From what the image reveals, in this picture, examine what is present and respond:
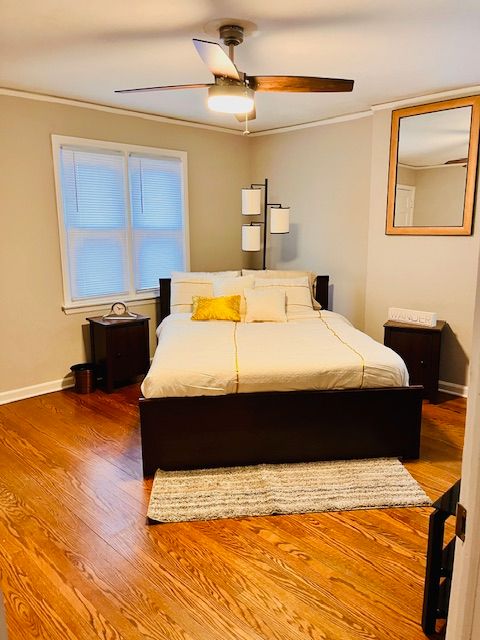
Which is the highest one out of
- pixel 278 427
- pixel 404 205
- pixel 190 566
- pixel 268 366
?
pixel 404 205

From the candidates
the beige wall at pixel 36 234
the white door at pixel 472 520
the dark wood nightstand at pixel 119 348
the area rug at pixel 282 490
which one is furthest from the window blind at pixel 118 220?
the white door at pixel 472 520

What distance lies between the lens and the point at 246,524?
7.63 ft

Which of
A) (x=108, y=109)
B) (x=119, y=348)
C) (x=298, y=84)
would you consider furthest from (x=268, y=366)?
(x=108, y=109)

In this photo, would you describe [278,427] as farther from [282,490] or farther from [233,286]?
[233,286]

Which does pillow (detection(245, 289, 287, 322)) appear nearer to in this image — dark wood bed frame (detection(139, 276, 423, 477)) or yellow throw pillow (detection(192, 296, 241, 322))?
yellow throw pillow (detection(192, 296, 241, 322))

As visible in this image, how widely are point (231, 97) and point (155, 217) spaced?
8.14ft

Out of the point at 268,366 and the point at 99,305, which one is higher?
the point at 99,305

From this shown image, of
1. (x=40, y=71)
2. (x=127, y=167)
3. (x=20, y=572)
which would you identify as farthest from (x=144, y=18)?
(x=20, y=572)

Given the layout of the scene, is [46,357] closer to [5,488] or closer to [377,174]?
[5,488]

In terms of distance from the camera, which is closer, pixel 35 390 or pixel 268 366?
pixel 268 366

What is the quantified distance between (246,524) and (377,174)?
3.42 m

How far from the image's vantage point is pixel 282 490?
8.44 feet

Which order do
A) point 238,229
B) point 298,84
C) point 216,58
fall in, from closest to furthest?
point 216,58 → point 298,84 → point 238,229

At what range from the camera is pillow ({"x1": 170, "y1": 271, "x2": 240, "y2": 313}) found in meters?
4.43
